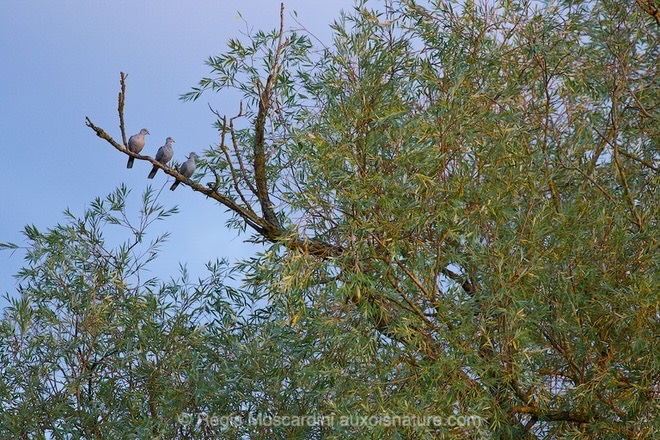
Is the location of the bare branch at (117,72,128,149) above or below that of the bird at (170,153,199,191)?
below

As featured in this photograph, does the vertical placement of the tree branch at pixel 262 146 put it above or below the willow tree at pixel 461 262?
above

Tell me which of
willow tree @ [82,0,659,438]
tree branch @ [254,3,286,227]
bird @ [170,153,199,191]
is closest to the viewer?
willow tree @ [82,0,659,438]

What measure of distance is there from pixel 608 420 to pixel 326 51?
385cm

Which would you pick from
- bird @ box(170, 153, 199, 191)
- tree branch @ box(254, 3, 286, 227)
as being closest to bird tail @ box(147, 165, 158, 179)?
bird @ box(170, 153, 199, 191)

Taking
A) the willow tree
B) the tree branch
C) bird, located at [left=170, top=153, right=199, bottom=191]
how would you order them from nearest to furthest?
1. the willow tree
2. the tree branch
3. bird, located at [left=170, top=153, right=199, bottom=191]

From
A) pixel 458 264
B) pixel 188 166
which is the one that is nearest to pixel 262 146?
pixel 188 166

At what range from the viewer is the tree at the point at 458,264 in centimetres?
623

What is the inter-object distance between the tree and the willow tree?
0.02 metres

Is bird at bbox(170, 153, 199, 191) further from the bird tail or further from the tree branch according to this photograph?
the tree branch

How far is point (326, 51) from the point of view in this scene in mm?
8117

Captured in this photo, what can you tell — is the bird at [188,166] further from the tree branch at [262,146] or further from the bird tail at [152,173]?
the tree branch at [262,146]

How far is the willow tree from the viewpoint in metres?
6.23

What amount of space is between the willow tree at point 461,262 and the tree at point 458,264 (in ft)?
0.06

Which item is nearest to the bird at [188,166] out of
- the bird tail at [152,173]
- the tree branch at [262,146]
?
the bird tail at [152,173]
